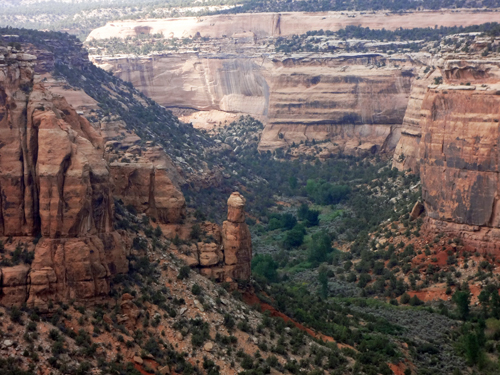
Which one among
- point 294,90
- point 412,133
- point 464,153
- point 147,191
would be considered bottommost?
point 412,133

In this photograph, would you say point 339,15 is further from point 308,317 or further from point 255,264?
point 308,317

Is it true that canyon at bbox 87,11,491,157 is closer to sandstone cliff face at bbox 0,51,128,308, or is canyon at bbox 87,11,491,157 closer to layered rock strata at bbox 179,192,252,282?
layered rock strata at bbox 179,192,252,282

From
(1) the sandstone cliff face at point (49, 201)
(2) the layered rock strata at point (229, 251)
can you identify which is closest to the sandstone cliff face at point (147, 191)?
(2) the layered rock strata at point (229, 251)

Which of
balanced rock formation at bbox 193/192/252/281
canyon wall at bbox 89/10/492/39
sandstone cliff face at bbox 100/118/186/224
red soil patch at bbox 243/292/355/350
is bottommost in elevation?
red soil patch at bbox 243/292/355/350

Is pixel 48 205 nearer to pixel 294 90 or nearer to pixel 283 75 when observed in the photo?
pixel 294 90

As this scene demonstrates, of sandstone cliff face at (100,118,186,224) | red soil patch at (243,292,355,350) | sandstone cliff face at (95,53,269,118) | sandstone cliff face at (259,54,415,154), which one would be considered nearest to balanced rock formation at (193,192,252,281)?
red soil patch at (243,292,355,350)

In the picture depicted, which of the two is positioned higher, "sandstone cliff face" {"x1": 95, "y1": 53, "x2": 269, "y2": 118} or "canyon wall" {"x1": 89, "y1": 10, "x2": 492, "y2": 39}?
"canyon wall" {"x1": 89, "y1": 10, "x2": 492, "y2": 39}

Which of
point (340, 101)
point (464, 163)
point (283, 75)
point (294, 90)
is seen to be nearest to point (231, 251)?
point (464, 163)

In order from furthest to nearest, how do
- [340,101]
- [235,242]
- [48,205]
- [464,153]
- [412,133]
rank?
[340,101]
[412,133]
[464,153]
[235,242]
[48,205]

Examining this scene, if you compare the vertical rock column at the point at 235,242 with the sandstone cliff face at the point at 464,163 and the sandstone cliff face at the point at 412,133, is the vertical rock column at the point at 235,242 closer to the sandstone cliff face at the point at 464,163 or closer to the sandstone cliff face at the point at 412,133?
the sandstone cliff face at the point at 464,163
